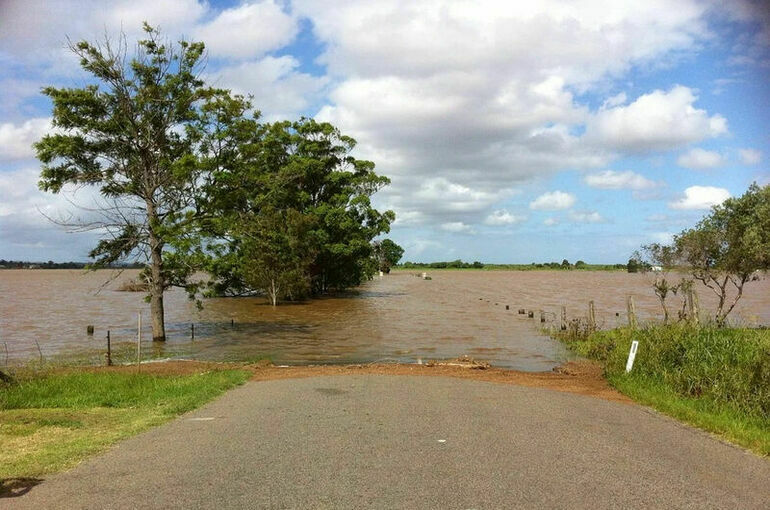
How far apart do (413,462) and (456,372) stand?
28.7 ft

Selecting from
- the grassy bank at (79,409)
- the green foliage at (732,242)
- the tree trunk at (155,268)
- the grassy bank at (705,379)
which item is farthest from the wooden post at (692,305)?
the tree trunk at (155,268)

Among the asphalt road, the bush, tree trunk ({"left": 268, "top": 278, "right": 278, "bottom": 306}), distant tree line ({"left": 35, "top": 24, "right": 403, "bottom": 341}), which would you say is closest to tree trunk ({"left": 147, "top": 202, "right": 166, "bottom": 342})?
distant tree line ({"left": 35, "top": 24, "right": 403, "bottom": 341})

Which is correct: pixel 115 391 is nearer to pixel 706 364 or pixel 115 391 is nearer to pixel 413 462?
pixel 413 462

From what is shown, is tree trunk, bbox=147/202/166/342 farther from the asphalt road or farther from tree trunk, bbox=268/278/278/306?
tree trunk, bbox=268/278/278/306

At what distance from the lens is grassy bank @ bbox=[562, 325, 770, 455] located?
30.1 ft

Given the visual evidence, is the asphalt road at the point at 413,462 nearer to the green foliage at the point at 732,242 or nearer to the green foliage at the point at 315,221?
the green foliage at the point at 732,242

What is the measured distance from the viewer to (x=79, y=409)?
10.1m

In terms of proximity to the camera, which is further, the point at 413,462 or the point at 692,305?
the point at 692,305

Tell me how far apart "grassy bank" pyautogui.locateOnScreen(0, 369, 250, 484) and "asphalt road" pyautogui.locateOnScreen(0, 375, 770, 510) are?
1.45 feet

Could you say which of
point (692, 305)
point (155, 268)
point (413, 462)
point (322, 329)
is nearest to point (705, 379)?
point (413, 462)

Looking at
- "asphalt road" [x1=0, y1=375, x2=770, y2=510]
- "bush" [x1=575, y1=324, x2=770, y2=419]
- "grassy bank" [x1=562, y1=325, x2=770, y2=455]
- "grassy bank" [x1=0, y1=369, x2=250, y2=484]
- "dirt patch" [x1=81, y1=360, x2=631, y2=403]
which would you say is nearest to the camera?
"asphalt road" [x1=0, y1=375, x2=770, y2=510]

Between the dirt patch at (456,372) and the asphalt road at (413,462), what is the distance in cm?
297

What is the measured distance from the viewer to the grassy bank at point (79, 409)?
716cm

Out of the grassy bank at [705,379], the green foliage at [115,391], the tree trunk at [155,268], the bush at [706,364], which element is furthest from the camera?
the tree trunk at [155,268]
